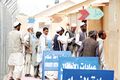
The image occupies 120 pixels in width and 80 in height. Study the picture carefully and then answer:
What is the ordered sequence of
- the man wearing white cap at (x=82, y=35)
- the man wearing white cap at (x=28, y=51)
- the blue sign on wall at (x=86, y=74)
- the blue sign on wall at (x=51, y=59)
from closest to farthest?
the blue sign on wall at (x=86, y=74), the blue sign on wall at (x=51, y=59), the man wearing white cap at (x=82, y=35), the man wearing white cap at (x=28, y=51)

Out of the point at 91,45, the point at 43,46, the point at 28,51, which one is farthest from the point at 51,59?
the point at 28,51

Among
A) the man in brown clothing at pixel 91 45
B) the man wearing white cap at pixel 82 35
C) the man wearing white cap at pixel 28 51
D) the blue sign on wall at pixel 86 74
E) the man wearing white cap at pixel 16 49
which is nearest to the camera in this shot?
the blue sign on wall at pixel 86 74

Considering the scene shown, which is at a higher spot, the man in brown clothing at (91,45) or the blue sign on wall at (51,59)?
the man in brown clothing at (91,45)

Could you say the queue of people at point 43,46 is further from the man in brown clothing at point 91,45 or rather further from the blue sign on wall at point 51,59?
the blue sign on wall at point 51,59

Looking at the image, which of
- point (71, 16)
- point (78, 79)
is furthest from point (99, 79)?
point (71, 16)

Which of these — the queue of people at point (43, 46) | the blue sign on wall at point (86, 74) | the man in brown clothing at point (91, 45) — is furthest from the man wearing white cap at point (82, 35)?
the blue sign on wall at point (86, 74)

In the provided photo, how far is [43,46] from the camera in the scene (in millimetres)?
12828

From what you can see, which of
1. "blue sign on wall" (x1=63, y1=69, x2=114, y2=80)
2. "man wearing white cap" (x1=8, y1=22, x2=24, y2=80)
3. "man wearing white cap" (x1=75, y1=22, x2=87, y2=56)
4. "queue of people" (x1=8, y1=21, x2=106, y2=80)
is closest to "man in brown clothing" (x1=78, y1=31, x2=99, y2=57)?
"queue of people" (x1=8, y1=21, x2=106, y2=80)

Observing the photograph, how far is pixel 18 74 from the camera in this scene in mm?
11773

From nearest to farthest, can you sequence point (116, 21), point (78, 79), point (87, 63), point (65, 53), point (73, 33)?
point (78, 79) → point (87, 63) → point (65, 53) → point (116, 21) → point (73, 33)

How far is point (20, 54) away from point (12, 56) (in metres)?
0.23

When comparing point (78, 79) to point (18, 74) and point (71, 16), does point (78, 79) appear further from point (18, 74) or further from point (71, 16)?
point (71, 16)

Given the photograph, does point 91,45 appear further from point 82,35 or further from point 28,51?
point 28,51

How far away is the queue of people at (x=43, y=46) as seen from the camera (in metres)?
10.2
